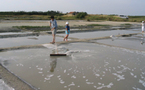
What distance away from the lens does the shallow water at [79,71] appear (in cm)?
462

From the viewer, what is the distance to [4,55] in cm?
745

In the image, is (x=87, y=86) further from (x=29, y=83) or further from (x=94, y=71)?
(x=29, y=83)

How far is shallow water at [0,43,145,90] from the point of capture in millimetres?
4621

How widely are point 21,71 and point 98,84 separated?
2.73 metres

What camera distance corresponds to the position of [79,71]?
565cm

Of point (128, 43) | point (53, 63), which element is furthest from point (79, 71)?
point (128, 43)

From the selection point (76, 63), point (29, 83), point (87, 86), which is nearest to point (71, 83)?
point (87, 86)

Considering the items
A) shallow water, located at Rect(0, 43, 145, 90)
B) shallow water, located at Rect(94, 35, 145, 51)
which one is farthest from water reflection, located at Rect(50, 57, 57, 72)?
shallow water, located at Rect(94, 35, 145, 51)

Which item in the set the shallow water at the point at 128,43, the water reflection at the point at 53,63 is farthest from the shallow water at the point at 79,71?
the shallow water at the point at 128,43

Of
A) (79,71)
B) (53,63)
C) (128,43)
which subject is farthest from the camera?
(128,43)

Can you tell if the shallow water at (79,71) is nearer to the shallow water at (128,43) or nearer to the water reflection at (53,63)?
the water reflection at (53,63)

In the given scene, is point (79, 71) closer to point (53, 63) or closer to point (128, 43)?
point (53, 63)

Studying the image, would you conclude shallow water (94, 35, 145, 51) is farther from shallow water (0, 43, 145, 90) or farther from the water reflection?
the water reflection

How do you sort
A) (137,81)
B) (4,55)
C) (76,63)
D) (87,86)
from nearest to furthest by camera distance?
1. (87,86)
2. (137,81)
3. (76,63)
4. (4,55)
